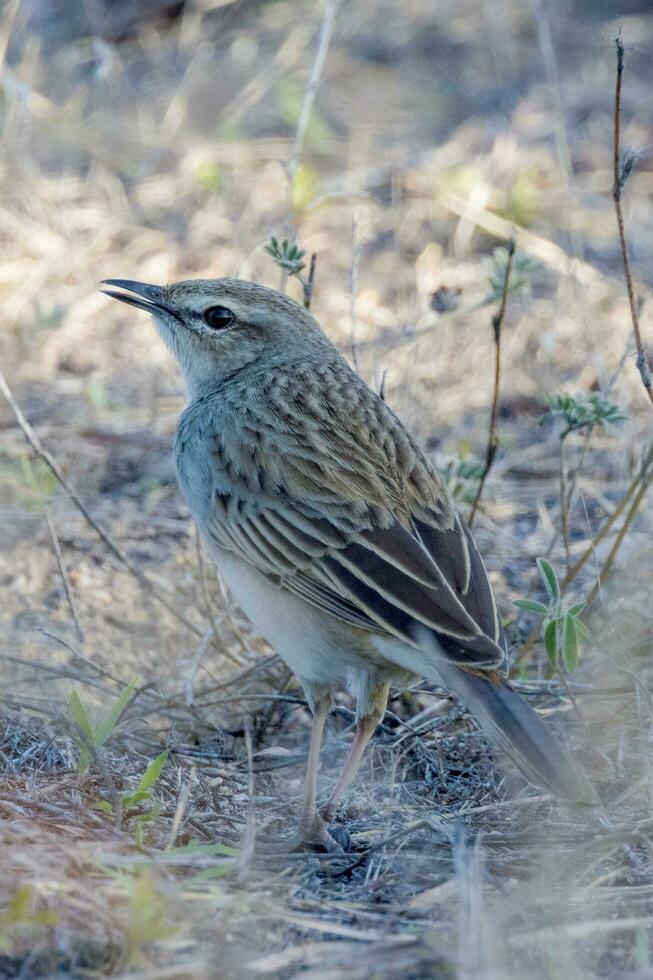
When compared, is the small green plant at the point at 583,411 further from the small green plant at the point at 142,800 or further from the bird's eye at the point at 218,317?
the small green plant at the point at 142,800

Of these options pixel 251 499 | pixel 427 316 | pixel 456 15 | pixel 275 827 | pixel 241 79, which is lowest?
pixel 275 827

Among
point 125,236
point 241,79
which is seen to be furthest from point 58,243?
point 241,79

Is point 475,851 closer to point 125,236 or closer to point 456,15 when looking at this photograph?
point 125,236

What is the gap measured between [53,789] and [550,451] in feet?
16.0

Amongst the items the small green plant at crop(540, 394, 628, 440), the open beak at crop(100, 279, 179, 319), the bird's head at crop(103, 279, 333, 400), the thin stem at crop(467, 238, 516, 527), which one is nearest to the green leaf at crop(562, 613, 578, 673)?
the small green plant at crop(540, 394, 628, 440)

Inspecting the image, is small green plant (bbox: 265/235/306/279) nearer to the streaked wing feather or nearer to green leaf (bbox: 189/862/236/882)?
the streaked wing feather

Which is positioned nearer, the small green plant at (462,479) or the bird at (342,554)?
the bird at (342,554)

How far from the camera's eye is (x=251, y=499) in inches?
211

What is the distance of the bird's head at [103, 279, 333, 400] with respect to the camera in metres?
6.27

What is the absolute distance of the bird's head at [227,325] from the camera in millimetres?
6273

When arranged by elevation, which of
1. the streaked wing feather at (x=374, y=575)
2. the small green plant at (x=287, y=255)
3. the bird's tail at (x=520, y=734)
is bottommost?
the bird's tail at (x=520, y=734)

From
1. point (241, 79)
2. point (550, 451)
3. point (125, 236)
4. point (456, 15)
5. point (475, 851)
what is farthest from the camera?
point (456, 15)

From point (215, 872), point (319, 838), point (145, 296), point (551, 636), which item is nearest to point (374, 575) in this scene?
point (551, 636)

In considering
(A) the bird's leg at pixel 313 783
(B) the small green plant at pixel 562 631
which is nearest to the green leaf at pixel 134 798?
(A) the bird's leg at pixel 313 783
